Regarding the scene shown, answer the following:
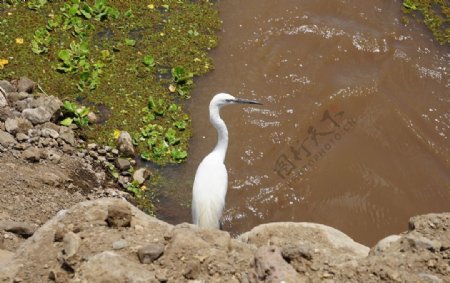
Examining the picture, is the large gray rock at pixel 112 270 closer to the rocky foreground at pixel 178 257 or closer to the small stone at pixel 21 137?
the rocky foreground at pixel 178 257

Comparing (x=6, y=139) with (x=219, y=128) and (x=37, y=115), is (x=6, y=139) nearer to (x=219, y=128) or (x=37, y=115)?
(x=37, y=115)

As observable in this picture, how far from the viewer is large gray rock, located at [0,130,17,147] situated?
812cm

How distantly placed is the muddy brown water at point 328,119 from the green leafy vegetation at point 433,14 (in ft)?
0.85

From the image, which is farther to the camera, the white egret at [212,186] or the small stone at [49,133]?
the small stone at [49,133]

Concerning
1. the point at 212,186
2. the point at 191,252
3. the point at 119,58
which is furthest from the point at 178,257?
the point at 119,58

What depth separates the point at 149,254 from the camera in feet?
16.3

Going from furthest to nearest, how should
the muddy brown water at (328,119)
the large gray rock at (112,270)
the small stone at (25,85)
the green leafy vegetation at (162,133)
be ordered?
the small stone at (25,85)
the green leafy vegetation at (162,133)
the muddy brown water at (328,119)
the large gray rock at (112,270)

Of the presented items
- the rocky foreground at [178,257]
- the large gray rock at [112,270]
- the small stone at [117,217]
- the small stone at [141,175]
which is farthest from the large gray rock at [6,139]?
the large gray rock at [112,270]

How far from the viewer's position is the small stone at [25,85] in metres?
9.21

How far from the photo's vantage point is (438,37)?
11656mm

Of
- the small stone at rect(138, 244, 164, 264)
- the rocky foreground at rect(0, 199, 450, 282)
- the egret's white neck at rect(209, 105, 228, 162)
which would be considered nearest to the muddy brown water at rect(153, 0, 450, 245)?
the egret's white neck at rect(209, 105, 228, 162)

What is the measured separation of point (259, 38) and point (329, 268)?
22.8 feet

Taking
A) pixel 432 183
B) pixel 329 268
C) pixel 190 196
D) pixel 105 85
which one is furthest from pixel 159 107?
pixel 329 268

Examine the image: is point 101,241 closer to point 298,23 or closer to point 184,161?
point 184,161
